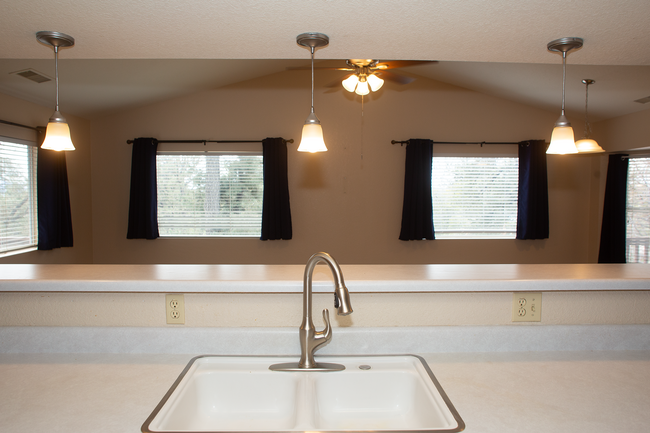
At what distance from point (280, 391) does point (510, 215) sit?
5.00 metres

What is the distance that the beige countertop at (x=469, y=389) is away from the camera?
979 mm

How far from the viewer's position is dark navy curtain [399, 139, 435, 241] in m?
5.21

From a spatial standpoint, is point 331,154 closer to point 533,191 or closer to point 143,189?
point 143,189

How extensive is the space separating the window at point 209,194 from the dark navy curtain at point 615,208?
4247 mm

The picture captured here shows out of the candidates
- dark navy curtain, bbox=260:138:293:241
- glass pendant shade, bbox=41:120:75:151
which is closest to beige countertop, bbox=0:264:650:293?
glass pendant shade, bbox=41:120:75:151

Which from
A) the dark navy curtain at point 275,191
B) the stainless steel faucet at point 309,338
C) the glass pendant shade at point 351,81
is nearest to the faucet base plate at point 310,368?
the stainless steel faucet at point 309,338

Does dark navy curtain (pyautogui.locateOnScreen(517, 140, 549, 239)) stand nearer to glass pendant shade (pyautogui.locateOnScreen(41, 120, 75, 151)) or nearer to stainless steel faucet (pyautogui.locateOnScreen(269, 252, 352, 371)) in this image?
stainless steel faucet (pyautogui.locateOnScreen(269, 252, 352, 371))

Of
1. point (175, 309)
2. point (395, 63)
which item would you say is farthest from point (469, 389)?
point (395, 63)

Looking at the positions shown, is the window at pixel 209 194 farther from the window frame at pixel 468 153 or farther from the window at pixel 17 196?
the window frame at pixel 468 153

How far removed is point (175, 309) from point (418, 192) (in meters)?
4.22

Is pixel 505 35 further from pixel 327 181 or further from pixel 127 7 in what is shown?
pixel 327 181

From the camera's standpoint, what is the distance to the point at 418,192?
5.21 m

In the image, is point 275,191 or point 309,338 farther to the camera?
point 275,191

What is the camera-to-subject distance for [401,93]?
17.5 feet
